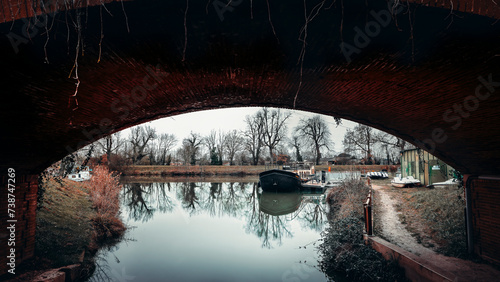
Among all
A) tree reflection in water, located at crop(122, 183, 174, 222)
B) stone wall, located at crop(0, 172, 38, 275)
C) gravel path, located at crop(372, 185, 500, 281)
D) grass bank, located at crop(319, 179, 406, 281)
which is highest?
stone wall, located at crop(0, 172, 38, 275)

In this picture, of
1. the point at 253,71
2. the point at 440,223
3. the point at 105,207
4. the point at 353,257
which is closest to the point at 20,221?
the point at 105,207

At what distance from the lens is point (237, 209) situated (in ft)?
60.7

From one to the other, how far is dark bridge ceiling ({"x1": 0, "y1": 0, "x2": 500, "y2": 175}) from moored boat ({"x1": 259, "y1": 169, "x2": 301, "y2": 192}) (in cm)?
1853

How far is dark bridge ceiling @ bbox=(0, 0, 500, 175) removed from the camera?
7.88ft

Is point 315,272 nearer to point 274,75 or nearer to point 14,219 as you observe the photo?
point 274,75

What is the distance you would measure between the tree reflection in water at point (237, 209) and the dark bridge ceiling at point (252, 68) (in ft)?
26.7

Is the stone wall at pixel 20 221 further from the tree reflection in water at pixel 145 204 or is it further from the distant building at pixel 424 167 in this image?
the distant building at pixel 424 167

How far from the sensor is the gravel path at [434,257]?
4.83 m

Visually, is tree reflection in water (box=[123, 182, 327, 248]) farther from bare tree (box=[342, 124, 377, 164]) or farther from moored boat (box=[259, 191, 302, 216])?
bare tree (box=[342, 124, 377, 164])

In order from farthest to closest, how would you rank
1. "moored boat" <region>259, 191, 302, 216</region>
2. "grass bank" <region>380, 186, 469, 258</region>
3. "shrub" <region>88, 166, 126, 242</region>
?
"moored boat" <region>259, 191, 302, 216</region>, "shrub" <region>88, 166, 126, 242</region>, "grass bank" <region>380, 186, 469, 258</region>

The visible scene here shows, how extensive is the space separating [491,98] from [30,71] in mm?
5870

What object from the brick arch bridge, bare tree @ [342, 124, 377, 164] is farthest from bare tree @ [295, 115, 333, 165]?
the brick arch bridge

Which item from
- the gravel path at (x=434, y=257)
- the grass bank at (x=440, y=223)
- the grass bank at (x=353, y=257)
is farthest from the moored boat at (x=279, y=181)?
the grass bank at (x=353, y=257)

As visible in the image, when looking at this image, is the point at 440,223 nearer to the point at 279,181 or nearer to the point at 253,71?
the point at 253,71
